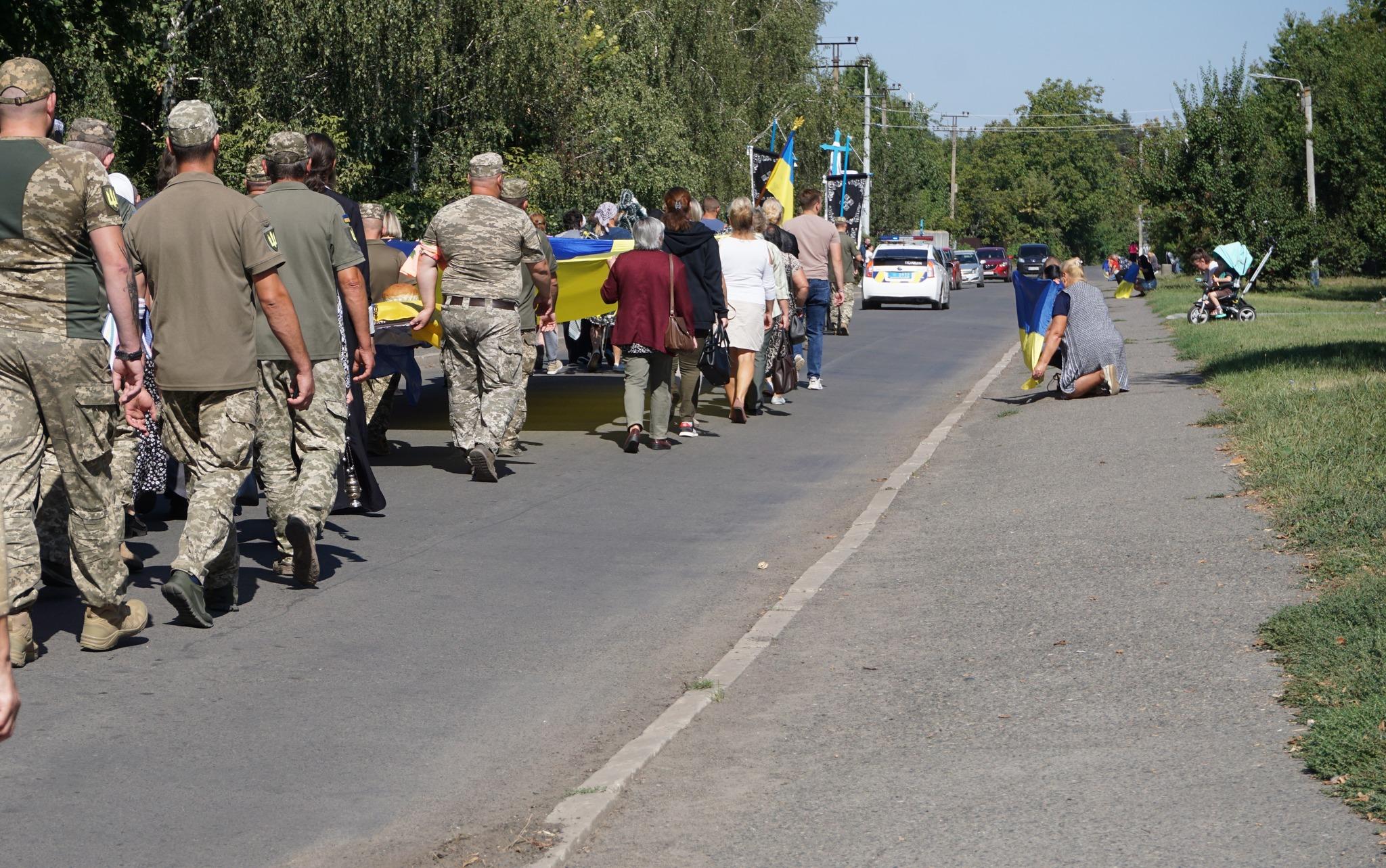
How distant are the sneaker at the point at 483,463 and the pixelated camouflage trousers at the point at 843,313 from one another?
17.6 metres

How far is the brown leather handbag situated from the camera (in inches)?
508

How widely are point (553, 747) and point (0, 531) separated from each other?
276 cm

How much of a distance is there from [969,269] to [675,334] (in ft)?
195

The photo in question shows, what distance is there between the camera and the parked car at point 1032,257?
80.6 metres

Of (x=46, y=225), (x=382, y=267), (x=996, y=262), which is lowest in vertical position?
(x=996, y=262)

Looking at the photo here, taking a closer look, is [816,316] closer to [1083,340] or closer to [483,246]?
[1083,340]

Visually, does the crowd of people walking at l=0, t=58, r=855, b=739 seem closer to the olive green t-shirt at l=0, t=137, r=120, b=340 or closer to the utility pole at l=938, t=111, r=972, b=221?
the olive green t-shirt at l=0, t=137, r=120, b=340

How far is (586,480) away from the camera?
38.5ft

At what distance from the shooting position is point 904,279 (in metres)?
42.7

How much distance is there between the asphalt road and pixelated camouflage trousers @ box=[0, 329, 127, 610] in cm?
40

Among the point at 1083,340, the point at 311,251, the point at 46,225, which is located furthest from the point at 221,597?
the point at 1083,340

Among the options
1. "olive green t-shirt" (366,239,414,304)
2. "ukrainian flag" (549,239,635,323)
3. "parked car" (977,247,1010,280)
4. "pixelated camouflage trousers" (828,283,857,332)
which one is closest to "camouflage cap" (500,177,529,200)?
"olive green t-shirt" (366,239,414,304)

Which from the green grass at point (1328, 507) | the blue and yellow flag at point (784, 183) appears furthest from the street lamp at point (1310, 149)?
the blue and yellow flag at point (784, 183)

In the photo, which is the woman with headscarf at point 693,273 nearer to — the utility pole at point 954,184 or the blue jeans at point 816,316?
the blue jeans at point 816,316
